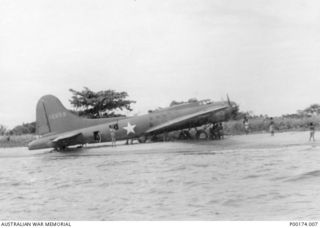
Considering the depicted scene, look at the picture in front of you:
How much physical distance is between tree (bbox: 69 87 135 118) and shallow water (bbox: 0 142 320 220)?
3168 centimetres

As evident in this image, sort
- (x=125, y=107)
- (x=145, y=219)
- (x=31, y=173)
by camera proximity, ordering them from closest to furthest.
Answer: (x=145, y=219) → (x=31, y=173) → (x=125, y=107)

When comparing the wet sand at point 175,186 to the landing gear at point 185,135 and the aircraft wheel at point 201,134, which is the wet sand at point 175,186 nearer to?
the aircraft wheel at point 201,134

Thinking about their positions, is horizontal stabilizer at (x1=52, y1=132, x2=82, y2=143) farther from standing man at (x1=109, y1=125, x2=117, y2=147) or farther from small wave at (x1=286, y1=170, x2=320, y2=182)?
small wave at (x1=286, y1=170, x2=320, y2=182)

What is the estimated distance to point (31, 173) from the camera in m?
17.9

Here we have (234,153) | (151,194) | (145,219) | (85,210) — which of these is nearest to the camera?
(145,219)

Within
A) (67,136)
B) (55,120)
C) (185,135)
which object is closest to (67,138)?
(67,136)

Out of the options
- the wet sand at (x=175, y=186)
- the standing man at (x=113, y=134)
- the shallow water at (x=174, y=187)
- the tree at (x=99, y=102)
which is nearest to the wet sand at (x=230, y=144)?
the wet sand at (x=175, y=186)

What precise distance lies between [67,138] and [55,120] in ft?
5.20

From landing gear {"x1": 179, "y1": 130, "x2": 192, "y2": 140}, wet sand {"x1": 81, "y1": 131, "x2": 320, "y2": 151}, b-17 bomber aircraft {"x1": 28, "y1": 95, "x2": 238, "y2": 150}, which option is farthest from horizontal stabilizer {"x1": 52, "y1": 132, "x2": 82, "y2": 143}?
landing gear {"x1": 179, "y1": 130, "x2": 192, "y2": 140}

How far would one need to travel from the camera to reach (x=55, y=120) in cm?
2578

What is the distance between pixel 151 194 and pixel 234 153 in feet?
28.0

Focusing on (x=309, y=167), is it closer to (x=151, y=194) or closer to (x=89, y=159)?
A: (x=151, y=194)

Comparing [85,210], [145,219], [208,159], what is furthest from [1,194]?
[208,159]

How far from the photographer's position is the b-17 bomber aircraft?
79.9ft
